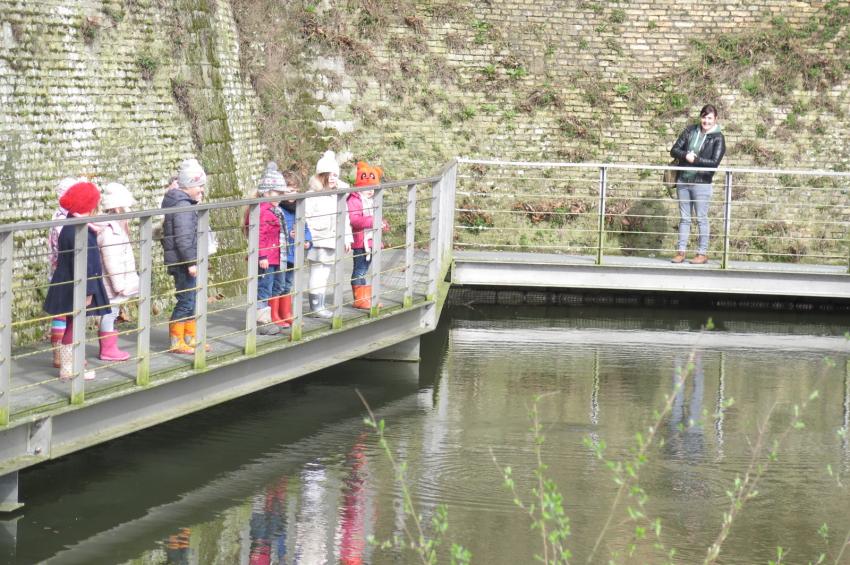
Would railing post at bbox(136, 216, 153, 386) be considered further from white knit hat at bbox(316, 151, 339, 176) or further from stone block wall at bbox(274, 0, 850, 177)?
stone block wall at bbox(274, 0, 850, 177)

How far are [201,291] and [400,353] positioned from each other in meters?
4.16

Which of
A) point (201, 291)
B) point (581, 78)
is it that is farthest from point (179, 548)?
point (581, 78)

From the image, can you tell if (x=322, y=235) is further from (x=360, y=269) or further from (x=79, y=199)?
(x=79, y=199)

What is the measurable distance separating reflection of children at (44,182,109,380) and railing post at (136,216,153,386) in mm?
258

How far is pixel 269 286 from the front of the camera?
10.7m

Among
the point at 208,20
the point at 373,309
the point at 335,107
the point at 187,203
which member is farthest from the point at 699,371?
the point at 335,107

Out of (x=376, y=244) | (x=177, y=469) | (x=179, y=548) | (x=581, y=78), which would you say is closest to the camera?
(x=179, y=548)

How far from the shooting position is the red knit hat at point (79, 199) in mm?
8781

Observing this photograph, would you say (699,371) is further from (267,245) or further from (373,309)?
(267,245)

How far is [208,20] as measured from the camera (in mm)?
15688

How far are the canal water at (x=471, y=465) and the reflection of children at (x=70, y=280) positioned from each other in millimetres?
903

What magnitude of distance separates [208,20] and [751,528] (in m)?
9.67

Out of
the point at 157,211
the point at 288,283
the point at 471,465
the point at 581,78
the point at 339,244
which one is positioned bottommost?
the point at 471,465

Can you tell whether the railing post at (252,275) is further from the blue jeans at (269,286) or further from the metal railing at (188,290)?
the blue jeans at (269,286)
